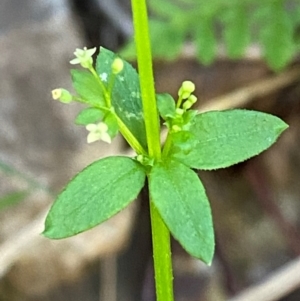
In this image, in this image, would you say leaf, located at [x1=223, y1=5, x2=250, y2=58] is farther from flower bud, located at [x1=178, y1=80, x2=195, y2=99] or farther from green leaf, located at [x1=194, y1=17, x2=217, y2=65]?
flower bud, located at [x1=178, y1=80, x2=195, y2=99]

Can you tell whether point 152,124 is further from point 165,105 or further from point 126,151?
point 126,151

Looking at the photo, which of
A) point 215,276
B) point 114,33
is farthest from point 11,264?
point 114,33

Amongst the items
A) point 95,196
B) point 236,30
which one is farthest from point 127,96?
point 236,30

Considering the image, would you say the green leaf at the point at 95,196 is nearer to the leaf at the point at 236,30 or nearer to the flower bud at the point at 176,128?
the flower bud at the point at 176,128

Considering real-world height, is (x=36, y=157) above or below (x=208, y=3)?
below

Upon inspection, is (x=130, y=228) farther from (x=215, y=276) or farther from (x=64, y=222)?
(x=64, y=222)

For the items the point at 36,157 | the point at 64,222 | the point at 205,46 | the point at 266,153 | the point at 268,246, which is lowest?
the point at 268,246

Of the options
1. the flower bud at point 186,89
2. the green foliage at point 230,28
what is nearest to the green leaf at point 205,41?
the green foliage at point 230,28
